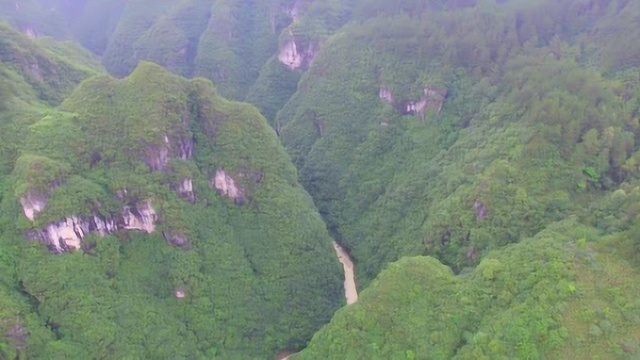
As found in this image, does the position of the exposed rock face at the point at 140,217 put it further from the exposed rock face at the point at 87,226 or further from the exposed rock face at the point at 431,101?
the exposed rock face at the point at 431,101

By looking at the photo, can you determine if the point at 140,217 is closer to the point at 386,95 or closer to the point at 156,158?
the point at 156,158

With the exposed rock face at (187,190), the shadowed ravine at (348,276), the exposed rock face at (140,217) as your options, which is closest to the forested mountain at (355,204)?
the exposed rock face at (140,217)

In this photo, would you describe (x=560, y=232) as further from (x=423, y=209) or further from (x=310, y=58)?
(x=310, y=58)

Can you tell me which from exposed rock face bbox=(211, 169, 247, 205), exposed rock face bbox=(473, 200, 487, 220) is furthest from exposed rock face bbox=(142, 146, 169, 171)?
exposed rock face bbox=(473, 200, 487, 220)

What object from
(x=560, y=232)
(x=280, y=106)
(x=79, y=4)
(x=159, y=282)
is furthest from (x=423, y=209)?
(x=79, y=4)

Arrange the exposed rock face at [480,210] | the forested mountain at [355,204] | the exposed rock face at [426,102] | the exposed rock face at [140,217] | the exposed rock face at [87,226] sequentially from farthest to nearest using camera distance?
the exposed rock face at [426,102] < the exposed rock face at [480,210] < the exposed rock face at [140,217] < the exposed rock face at [87,226] < the forested mountain at [355,204]
